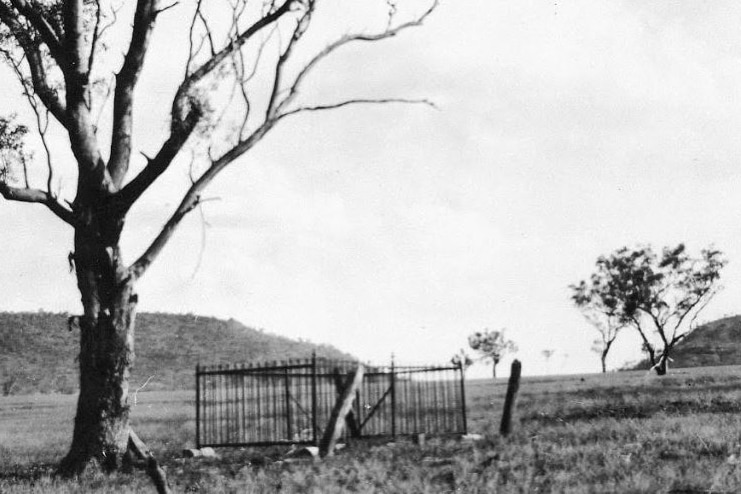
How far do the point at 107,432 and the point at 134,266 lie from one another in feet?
9.02

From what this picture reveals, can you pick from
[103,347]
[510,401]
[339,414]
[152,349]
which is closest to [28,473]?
[103,347]

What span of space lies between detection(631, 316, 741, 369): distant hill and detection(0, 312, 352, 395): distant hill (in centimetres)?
3912

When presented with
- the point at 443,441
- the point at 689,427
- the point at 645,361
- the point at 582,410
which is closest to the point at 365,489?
the point at 443,441

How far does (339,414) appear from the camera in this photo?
1234 cm

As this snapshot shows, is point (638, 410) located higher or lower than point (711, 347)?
lower

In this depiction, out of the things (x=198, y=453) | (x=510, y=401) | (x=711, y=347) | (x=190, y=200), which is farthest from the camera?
(x=711, y=347)

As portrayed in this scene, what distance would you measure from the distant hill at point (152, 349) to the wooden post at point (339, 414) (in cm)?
5799

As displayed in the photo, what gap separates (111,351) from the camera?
11750 millimetres

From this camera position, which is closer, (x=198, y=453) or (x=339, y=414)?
(x=339, y=414)

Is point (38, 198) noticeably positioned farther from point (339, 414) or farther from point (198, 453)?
point (339, 414)

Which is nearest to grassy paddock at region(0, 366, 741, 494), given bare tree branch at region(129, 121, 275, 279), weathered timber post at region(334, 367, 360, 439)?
weathered timber post at region(334, 367, 360, 439)

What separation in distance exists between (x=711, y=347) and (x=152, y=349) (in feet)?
210

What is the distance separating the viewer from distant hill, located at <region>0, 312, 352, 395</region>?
228 feet

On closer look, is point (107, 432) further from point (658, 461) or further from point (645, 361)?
point (645, 361)
